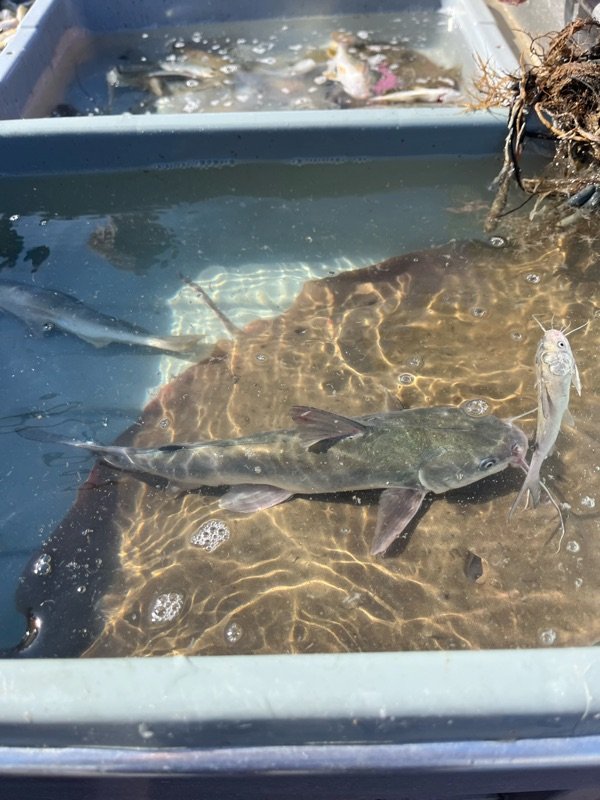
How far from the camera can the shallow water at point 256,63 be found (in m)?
6.88

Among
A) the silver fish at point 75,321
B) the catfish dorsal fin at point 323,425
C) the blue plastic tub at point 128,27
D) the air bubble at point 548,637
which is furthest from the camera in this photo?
the blue plastic tub at point 128,27

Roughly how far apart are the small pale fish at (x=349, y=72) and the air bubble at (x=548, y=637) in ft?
19.8

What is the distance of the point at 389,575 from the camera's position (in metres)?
2.79

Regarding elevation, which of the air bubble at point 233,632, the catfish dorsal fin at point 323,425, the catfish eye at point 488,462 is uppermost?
the catfish dorsal fin at point 323,425

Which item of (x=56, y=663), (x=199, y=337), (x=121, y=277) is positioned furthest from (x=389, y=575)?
→ (x=121, y=277)

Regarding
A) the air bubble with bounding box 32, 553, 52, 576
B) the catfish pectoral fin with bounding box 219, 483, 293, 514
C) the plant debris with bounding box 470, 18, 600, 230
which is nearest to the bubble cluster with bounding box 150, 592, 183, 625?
the catfish pectoral fin with bounding box 219, 483, 293, 514

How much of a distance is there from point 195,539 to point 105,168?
3157 mm

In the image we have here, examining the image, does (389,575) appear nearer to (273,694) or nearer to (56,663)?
(273,694)

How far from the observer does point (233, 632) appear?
8.77 feet

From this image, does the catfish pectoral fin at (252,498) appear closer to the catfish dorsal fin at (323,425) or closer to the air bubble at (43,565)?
the catfish dorsal fin at (323,425)

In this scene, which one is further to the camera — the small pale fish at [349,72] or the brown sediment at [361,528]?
the small pale fish at [349,72]

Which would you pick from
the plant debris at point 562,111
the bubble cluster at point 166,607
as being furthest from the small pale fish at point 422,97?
the bubble cluster at point 166,607

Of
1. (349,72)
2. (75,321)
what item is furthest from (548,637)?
(349,72)

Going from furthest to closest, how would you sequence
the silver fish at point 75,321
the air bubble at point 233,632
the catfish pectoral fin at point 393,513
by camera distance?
the silver fish at point 75,321
the catfish pectoral fin at point 393,513
the air bubble at point 233,632
